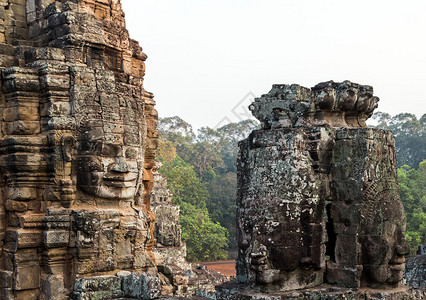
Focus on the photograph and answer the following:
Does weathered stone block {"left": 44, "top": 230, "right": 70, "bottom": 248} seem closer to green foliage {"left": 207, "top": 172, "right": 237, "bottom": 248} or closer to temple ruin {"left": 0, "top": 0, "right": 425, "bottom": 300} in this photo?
temple ruin {"left": 0, "top": 0, "right": 425, "bottom": 300}

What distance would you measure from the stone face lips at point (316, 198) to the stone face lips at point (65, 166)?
2989 millimetres

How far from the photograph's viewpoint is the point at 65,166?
713 cm

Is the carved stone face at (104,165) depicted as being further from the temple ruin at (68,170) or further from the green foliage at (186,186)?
the green foliage at (186,186)

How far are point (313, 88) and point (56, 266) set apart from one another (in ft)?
14.2

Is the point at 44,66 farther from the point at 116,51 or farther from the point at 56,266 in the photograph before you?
the point at 56,266

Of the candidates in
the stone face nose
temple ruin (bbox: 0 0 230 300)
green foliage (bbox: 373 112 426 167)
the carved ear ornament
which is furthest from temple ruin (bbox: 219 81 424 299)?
green foliage (bbox: 373 112 426 167)

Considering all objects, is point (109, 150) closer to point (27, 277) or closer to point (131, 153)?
point (131, 153)

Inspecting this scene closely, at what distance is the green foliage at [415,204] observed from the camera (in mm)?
25594

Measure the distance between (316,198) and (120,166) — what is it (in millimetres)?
3558

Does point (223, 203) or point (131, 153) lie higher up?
point (131, 153)

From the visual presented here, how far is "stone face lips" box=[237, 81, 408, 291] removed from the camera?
14.5ft

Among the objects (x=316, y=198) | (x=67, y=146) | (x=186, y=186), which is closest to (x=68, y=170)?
(x=67, y=146)

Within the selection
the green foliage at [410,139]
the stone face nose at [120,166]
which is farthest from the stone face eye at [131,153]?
the green foliage at [410,139]

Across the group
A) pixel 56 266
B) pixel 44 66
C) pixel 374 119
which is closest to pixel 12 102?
pixel 44 66
